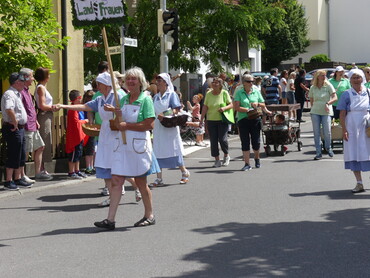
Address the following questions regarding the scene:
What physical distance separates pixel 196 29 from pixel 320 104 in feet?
31.6

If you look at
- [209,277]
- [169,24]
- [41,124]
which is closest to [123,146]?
[209,277]

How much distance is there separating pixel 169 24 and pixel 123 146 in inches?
437

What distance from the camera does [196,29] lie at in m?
26.1

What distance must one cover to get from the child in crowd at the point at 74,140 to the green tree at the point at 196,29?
35.9 feet

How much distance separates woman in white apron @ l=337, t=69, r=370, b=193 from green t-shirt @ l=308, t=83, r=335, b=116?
4895 millimetres

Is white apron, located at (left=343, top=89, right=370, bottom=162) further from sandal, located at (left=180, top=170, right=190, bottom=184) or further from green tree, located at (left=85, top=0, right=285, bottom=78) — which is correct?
green tree, located at (left=85, top=0, right=285, bottom=78)

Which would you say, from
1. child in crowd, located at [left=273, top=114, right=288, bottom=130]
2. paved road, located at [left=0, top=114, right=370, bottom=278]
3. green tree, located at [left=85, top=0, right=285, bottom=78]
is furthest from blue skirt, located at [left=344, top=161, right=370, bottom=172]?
green tree, located at [left=85, top=0, right=285, bottom=78]

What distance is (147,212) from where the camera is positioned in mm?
9453

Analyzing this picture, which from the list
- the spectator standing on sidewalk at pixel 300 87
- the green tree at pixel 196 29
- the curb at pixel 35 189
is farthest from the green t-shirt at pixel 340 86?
the spectator standing on sidewalk at pixel 300 87

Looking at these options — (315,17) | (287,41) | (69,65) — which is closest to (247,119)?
(69,65)

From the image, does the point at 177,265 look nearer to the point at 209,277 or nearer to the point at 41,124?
the point at 209,277

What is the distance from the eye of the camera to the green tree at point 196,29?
25094 mm

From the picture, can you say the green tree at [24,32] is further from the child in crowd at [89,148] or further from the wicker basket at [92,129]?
the wicker basket at [92,129]

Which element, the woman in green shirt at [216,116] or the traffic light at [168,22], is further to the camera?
the traffic light at [168,22]
